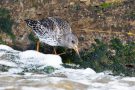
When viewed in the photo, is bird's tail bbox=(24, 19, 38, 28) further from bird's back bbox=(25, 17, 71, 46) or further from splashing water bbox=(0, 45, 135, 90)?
splashing water bbox=(0, 45, 135, 90)

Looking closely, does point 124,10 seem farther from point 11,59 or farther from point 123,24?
point 11,59

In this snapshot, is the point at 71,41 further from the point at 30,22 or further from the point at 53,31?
the point at 30,22

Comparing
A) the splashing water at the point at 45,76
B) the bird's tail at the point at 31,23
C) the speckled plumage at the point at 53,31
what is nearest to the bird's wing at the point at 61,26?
the speckled plumage at the point at 53,31

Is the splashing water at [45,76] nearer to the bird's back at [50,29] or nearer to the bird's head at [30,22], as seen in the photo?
the bird's back at [50,29]

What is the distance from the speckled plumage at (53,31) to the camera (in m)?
10.1

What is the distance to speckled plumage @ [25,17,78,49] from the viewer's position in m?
10.1

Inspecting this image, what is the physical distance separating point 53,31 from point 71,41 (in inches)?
19.4

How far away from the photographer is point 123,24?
10.4m

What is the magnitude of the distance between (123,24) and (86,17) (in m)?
0.83

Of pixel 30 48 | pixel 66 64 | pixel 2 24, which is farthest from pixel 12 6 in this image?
pixel 66 64

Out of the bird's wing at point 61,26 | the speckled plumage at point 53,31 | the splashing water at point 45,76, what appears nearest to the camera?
the splashing water at point 45,76

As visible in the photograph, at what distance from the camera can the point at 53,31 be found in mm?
10180

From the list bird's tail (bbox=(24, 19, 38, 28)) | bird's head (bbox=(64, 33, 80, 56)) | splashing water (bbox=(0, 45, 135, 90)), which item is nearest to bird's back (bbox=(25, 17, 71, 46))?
bird's tail (bbox=(24, 19, 38, 28))

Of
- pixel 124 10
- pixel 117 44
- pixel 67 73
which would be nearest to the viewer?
pixel 67 73
